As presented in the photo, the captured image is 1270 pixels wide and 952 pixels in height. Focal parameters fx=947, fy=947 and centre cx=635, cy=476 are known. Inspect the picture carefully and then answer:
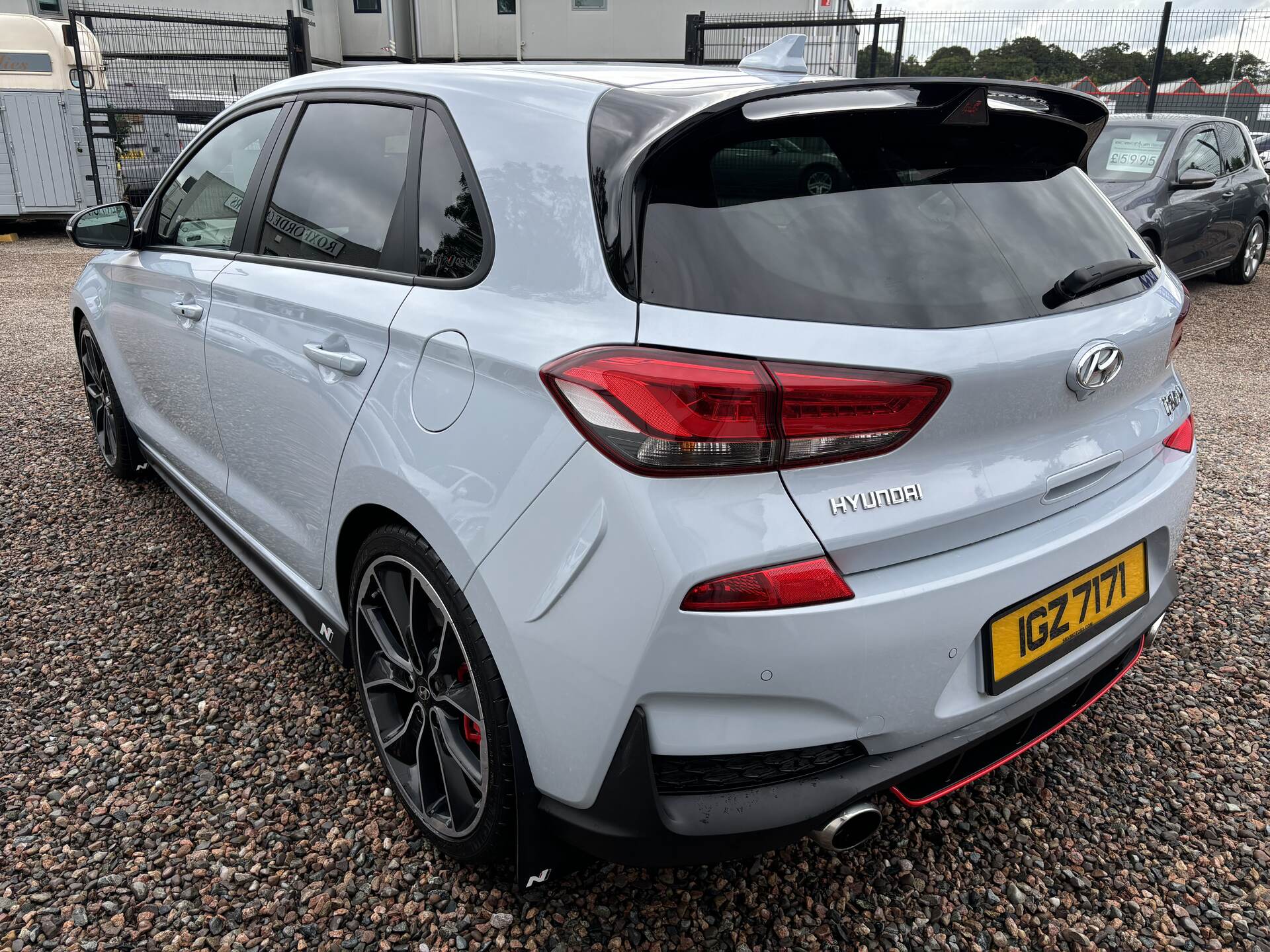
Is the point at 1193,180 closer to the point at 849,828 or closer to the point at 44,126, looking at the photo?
the point at 849,828

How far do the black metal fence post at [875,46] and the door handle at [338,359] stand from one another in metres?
11.6

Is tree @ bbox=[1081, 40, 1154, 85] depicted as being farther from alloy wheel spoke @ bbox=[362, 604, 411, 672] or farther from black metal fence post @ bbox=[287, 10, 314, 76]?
alloy wheel spoke @ bbox=[362, 604, 411, 672]

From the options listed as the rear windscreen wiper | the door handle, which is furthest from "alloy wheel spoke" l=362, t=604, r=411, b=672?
the rear windscreen wiper

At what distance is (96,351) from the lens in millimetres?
4199

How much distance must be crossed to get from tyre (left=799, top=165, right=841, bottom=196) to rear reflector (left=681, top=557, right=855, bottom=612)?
2.15ft

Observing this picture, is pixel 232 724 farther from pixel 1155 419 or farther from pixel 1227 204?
pixel 1227 204

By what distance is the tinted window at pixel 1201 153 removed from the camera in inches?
340

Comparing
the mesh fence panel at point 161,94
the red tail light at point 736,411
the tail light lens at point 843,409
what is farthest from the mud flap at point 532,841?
the mesh fence panel at point 161,94

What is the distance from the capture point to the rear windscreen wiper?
177cm

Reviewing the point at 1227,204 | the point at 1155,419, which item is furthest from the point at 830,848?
the point at 1227,204

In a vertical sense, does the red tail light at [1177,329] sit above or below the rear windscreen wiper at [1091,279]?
below

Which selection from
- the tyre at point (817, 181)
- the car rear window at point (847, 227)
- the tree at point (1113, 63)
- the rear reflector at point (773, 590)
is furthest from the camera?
the tree at point (1113, 63)

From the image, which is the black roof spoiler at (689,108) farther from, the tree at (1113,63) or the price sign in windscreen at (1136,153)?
the tree at (1113,63)

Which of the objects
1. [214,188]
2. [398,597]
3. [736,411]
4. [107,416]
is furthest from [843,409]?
[107,416]
